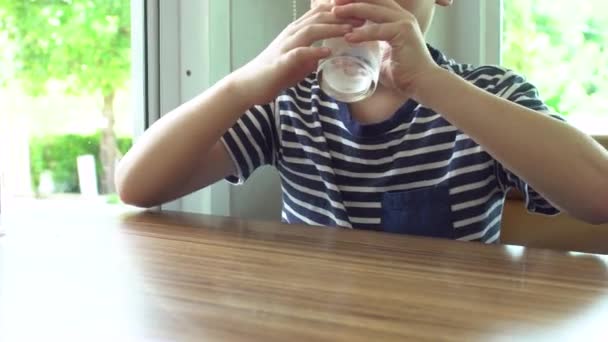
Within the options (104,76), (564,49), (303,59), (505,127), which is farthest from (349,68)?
(564,49)

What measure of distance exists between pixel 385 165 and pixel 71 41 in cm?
72

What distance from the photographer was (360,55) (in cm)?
69

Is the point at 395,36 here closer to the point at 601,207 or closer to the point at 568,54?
the point at 601,207

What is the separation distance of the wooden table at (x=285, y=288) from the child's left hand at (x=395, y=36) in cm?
19

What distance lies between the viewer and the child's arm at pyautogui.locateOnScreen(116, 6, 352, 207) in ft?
2.36

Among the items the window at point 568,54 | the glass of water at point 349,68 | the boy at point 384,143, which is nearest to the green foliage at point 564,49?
the window at point 568,54

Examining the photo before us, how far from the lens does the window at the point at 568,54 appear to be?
1421 mm

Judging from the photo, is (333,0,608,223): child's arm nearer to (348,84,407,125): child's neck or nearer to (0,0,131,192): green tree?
(348,84,407,125): child's neck

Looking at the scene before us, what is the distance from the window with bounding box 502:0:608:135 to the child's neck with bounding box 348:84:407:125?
0.64 m

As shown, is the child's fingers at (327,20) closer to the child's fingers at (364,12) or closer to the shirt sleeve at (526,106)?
the child's fingers at (364,12)

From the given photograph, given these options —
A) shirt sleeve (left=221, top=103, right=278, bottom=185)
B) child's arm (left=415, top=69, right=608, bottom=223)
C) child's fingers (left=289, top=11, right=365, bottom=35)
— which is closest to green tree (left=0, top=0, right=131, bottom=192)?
shirt sleeve (left=221, top=103, right=278, bottom=185)

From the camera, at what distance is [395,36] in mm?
693

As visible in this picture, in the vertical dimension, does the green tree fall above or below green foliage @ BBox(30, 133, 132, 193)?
above

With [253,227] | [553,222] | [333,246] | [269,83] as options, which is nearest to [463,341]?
[333,246]
